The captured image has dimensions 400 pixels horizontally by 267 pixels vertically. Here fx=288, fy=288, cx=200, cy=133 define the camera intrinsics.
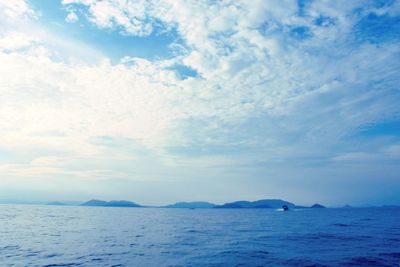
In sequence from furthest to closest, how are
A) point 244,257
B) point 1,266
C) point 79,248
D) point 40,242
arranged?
point 40,242, point 79,248, point 244,257, point 1,266

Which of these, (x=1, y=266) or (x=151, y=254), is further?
(x=151, y=254)

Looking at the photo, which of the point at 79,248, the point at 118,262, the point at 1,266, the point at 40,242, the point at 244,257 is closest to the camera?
the point at 1,266

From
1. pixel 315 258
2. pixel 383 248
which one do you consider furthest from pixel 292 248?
pixel 383 248

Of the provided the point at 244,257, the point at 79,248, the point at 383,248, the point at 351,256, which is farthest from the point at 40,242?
the point at 383,248

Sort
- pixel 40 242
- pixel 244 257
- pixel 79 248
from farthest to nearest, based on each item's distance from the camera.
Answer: pixel 40 242 < pixel 79 248 < pixel 244 257

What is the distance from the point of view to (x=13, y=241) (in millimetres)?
43250

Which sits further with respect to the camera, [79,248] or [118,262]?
[79,248]

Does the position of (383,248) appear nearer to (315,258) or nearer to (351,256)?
(351,256)

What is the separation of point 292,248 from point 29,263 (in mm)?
30522

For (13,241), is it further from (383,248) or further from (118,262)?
(383,248)

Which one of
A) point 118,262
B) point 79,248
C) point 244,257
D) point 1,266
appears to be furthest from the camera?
point 79,248

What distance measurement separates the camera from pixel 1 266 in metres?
27.2

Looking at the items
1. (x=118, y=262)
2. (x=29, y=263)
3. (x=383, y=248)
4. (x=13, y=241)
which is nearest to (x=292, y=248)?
(x=383, y=248)

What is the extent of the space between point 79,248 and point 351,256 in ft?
109
